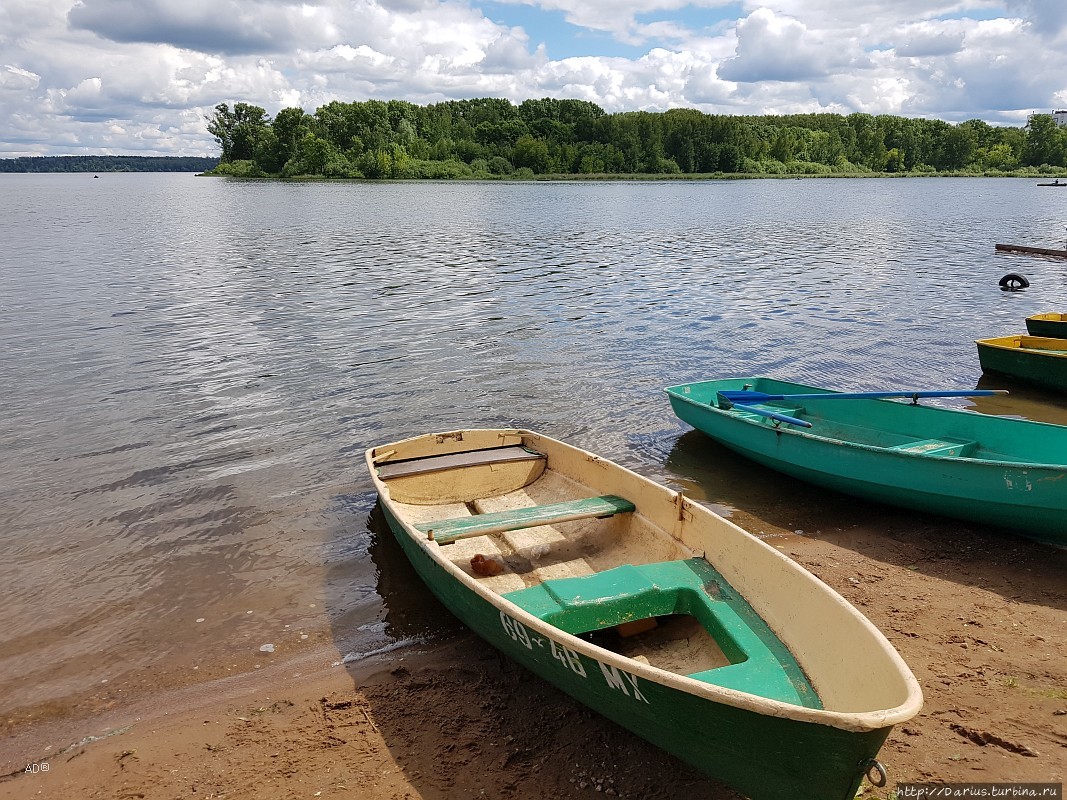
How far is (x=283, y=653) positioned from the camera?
6949mm

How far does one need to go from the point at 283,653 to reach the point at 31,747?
1.93 meters

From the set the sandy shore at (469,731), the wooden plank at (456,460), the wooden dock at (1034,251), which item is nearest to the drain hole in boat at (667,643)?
the sandy shore at (469,731)

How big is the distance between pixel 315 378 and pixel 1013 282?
916 inches

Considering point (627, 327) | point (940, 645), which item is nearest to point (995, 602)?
point (940, 645)

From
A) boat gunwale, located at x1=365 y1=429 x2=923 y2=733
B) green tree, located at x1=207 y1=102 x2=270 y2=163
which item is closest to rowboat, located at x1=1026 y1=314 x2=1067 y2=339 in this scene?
boat gunwale, located at x1=365 y1=429 x2=923 y2=733

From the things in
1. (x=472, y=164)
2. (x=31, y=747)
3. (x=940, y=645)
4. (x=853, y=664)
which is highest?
(x=472, y=164)

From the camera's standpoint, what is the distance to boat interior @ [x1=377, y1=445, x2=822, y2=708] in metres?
5.52

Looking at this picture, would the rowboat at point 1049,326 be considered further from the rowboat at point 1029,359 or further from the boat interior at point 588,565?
the boat interior at point 588,565

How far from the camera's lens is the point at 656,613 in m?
5.90

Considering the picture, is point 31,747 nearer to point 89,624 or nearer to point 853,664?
point 89,624

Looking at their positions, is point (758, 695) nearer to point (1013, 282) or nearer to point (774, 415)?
point (774, 415)

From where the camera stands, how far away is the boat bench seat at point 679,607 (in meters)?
5.15

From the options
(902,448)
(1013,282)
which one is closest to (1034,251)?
(1013,282)

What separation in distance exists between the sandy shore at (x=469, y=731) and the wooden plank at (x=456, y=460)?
96.4 inches
